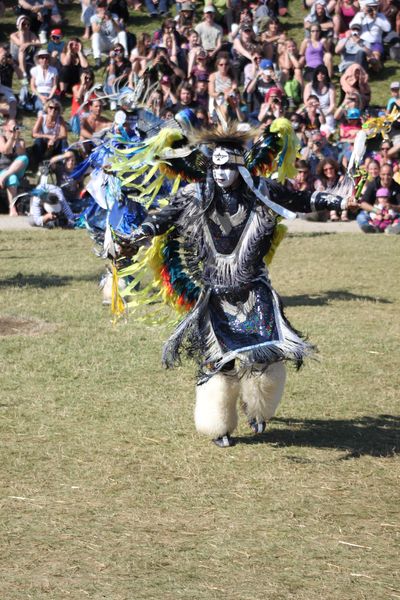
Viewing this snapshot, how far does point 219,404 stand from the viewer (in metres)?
6.54

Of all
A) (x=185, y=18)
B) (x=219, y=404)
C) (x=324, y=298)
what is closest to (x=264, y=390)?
(x=219, y=404)

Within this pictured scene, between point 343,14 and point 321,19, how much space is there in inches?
16.8

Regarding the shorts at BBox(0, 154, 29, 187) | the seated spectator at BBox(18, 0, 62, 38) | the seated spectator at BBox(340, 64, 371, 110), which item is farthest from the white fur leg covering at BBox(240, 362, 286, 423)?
the seated spectator at BBox(18, 0, 62, 38)

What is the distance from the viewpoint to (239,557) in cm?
494

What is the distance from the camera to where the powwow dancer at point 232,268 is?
652 centimetres

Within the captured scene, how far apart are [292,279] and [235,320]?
5.62 meters

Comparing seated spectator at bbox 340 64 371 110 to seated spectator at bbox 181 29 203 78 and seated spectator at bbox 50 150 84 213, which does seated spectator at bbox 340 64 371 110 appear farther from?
seated spectator at bbox 50 150 84 213

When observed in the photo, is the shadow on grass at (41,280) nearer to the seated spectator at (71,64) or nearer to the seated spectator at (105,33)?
the seated spectator at (71,64)

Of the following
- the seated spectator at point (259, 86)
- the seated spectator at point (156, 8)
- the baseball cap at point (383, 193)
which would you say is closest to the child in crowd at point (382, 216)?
the baseball cap at point (383, 193)

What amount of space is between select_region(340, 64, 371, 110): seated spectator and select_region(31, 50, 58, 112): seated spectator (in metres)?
4.99

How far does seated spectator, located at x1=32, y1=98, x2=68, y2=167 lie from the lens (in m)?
17.4

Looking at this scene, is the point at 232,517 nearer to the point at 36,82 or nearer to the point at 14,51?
the point at 36,82

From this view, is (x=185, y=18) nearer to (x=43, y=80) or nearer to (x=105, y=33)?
(x=105, y=33)

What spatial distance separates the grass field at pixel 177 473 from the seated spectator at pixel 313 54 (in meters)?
9.86
